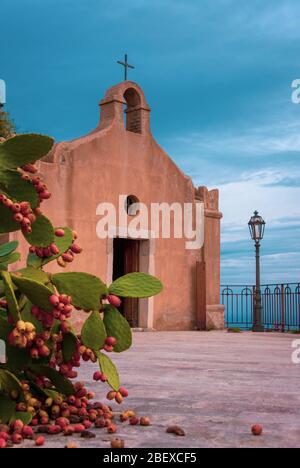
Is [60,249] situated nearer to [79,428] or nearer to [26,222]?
[26,222]

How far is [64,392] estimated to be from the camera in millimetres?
2994

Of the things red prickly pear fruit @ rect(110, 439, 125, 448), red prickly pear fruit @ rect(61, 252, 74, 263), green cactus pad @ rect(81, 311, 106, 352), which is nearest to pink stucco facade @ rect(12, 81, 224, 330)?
red prickly pear fruit @ rect(61, 252, 74, 263)

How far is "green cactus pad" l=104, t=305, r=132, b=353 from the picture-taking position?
2.81 m

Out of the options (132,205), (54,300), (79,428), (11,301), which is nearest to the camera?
(54,300)

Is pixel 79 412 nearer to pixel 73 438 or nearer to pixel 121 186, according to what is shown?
pixel 73 438

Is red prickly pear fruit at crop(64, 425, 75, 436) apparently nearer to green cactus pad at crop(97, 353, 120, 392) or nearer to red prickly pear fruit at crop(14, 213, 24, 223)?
green cactus pad at crop(97, 353, 120, 392)

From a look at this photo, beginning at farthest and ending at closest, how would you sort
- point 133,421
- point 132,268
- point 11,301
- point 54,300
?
point 132,268 → point 133,421 → point 11,301 → point 54,300

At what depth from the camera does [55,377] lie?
9.68ft

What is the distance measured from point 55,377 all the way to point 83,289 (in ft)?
1.70

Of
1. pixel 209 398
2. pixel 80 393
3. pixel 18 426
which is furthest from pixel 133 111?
pixel 18 426

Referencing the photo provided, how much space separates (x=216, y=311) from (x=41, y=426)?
11.3 metres

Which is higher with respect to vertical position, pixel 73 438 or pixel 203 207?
pixel 203 207
